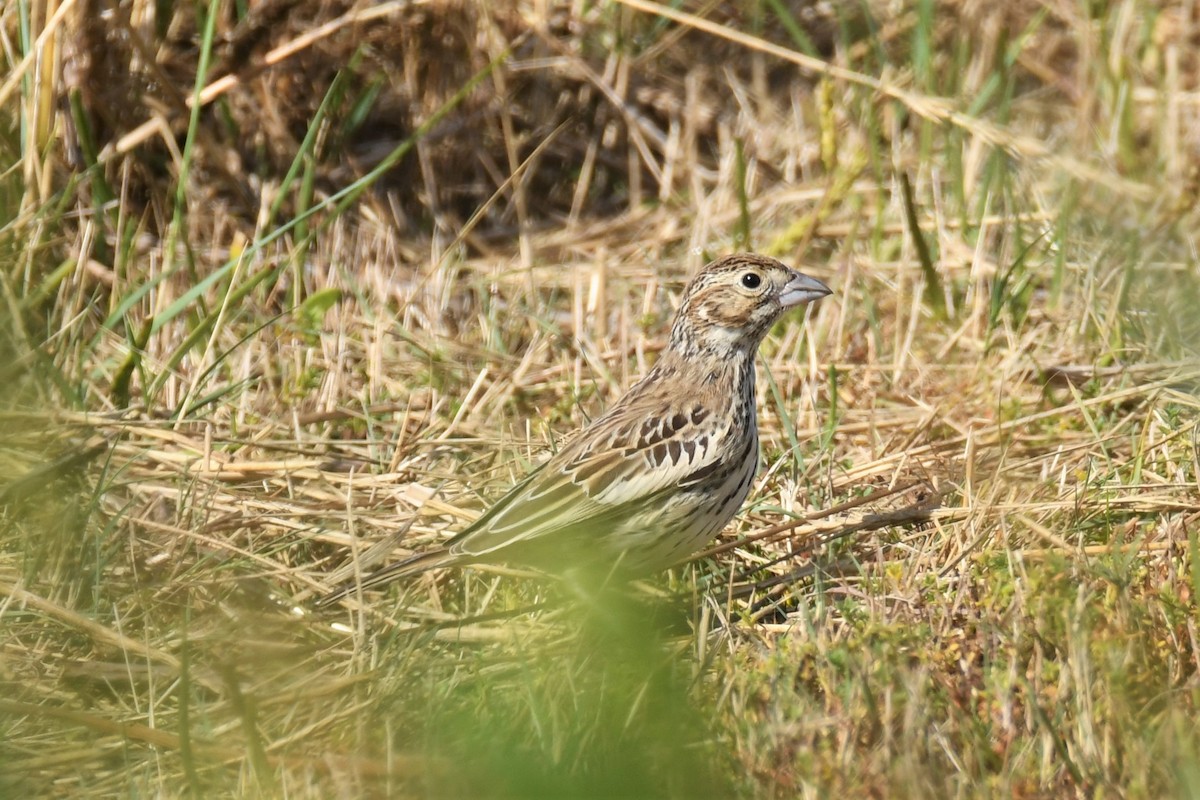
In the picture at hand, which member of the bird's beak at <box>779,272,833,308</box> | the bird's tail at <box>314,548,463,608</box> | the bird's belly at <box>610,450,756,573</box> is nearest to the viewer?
the bird's tail at <box>314,548,463,608</box>

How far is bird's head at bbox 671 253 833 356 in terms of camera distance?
477cm

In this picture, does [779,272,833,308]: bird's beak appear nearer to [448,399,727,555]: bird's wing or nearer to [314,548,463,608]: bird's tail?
[448,399,727,555]: bird's wing

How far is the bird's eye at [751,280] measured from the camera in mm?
4766

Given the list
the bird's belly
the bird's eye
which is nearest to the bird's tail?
the bird's belly

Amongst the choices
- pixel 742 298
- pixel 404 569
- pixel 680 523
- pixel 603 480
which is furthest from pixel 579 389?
pixel 404 569

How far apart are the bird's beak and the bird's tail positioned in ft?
4.58

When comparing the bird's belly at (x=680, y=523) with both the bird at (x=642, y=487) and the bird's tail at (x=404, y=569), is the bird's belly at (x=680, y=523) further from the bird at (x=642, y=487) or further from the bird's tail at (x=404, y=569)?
the bird's tail at (x=404, y=569)

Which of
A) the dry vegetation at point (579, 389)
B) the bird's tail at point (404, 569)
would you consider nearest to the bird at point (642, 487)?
the bird's tail at point (404, 569)

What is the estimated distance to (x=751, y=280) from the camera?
4.77m

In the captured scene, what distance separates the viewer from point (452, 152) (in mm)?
7113

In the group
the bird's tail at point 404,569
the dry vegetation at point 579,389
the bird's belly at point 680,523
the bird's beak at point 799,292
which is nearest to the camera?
the dry vegetation at point 579,389

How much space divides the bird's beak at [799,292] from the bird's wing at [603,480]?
514 millimetres

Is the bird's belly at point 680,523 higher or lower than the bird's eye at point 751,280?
lower

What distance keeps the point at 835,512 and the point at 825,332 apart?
163cm
